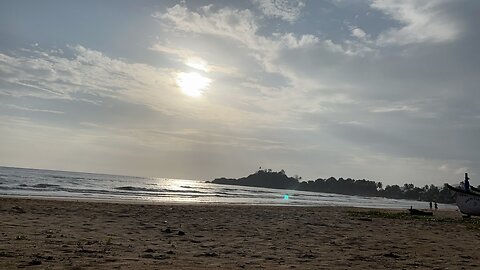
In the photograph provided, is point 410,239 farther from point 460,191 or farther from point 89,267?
point 460,191

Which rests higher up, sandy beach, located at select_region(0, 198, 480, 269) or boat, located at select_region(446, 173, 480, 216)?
boat, located at select_region(446, 173, 480, 216)

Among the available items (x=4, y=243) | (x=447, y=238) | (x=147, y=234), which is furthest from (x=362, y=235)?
(x=4, y=243)

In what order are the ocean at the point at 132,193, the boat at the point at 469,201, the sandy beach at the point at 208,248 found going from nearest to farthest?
the sandy beach at the point at 208,248 → the boat at the point at 469,201 → the ocean at the point at 132,193

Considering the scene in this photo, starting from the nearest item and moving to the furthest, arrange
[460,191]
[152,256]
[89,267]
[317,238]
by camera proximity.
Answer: [89,267]
[152,256]
[317,238]
[460,191]

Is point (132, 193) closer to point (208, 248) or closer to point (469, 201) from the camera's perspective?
point (469, 201)

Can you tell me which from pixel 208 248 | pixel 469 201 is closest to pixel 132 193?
pixel 469 201

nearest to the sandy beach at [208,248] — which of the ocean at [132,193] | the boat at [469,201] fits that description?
the boat at [469,201]

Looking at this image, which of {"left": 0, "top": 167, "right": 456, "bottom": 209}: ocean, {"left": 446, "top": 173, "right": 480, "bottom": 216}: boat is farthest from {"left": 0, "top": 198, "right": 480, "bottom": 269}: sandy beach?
{"left": 0, "top": 167, "right": 456, "bottom": 209}: ocean

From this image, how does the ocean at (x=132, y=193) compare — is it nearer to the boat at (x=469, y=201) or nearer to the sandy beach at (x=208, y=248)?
the boat at (x=469, y=201)

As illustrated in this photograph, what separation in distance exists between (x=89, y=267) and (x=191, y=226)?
853cm

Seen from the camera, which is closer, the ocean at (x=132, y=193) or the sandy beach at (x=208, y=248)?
the sandy beach at (x=208, y=248)

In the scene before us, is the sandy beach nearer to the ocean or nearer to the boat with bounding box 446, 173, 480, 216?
the boat with bounding box 446, 173, 480, 216

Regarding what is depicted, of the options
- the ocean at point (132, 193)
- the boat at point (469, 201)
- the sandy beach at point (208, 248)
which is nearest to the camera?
the sandy beach at point (208, 248)

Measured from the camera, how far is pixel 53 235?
36.1 feet
